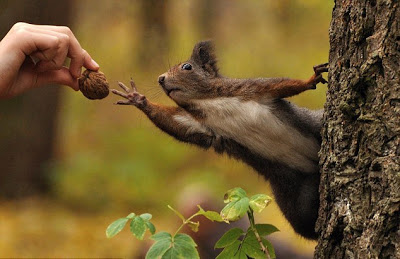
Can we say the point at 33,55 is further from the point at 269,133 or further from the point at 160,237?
the point at 269,133

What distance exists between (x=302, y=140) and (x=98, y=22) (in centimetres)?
1225

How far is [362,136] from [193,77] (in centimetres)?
137

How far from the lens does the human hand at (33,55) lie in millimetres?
2459

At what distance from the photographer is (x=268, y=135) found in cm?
296

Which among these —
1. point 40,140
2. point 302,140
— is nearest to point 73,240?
point 40,140

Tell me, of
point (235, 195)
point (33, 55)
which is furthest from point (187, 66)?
point (235, 195)

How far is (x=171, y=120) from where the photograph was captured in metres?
3.17

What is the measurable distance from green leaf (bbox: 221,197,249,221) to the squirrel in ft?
2.72

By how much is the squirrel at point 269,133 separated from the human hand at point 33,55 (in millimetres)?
420

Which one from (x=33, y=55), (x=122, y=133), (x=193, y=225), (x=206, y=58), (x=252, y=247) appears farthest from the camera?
(x=122, y=133)

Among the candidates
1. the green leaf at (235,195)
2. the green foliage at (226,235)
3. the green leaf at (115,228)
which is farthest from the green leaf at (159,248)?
the green leaf at (235,195)

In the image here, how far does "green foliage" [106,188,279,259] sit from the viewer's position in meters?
2.12

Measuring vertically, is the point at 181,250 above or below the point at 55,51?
below

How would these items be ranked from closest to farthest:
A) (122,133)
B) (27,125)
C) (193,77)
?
(193,77) → (27,125) → (122,133)
